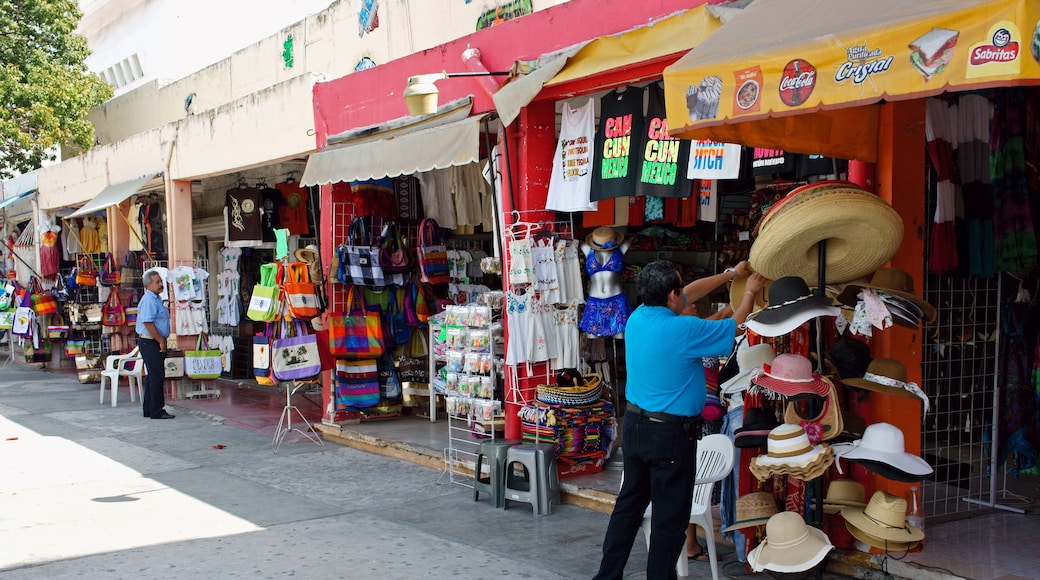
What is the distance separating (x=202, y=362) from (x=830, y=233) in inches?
430

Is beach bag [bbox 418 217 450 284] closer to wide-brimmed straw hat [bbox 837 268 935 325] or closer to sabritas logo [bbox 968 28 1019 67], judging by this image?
wide-brimmed straw hat [bbox 837 268 935 325]

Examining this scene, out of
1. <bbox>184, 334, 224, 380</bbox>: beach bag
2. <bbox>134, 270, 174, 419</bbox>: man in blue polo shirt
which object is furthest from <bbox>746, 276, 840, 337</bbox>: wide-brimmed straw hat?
<bbox>184, 334, 224, 380</bbox>: beach bag

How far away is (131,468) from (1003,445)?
779 centimetres

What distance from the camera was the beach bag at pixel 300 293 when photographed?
32.2 ft

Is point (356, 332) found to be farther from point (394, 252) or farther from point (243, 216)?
point (243, 216)

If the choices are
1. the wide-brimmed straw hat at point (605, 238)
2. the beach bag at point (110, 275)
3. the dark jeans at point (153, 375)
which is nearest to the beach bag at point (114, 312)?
the beach bag at point (110, 275)

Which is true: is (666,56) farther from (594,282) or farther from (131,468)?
(131,468)

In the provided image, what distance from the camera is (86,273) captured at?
16766 mm

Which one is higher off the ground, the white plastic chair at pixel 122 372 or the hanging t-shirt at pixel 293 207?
the hanging t-shirt at pixel 293 207

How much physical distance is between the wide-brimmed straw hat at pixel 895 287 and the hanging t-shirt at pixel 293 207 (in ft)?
33.1

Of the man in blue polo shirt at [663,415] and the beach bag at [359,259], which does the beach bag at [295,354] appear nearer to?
the beach bag at [359,259]

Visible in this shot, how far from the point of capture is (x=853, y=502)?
512 centimetres

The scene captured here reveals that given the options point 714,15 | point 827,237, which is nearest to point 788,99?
point 827,237

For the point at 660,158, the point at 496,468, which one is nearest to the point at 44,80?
the point at 496,468
